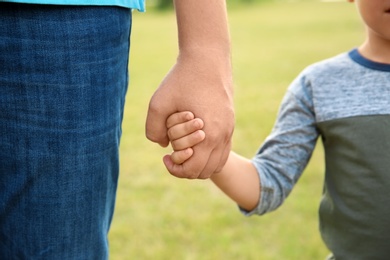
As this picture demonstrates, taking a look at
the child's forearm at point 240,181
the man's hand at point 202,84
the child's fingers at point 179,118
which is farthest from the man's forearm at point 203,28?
the child's forearm at point 240,181

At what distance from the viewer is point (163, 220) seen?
3.37m

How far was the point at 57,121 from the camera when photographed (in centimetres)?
103

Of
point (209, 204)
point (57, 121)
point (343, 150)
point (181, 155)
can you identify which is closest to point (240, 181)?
point (343, 150)

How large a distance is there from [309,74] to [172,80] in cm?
50

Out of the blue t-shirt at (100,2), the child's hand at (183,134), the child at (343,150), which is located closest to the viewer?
the blue t-shirt at (100,2)

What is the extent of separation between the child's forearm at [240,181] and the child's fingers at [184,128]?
1.02ft

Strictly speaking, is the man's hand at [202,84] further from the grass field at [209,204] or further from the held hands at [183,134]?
the grass field at [209,204]

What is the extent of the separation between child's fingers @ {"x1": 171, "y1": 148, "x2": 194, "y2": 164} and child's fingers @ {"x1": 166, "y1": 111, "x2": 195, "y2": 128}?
5 centimetres

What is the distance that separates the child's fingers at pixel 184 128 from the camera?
107cm

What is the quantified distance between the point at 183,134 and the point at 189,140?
0.05ft

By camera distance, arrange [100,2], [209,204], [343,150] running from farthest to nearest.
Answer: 1. [209,204]
2. [343,150]
3. [100,2]

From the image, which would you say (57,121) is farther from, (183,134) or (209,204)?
(209,204)

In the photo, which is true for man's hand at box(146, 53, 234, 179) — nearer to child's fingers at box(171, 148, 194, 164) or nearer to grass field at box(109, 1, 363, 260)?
child's fingers at box(171, 148, 194, 164)

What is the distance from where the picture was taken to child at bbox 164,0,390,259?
136cm
